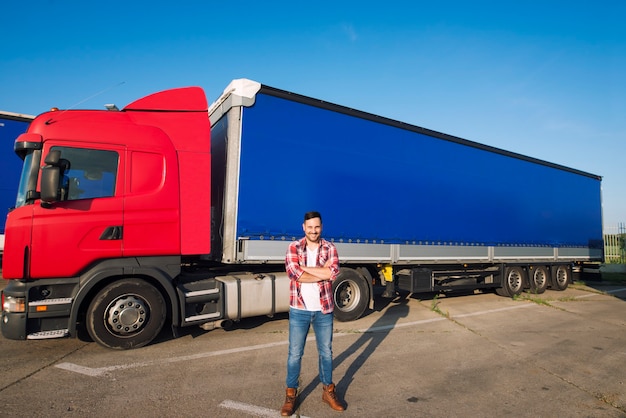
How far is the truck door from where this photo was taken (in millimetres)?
4547

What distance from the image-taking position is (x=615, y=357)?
4.98 m

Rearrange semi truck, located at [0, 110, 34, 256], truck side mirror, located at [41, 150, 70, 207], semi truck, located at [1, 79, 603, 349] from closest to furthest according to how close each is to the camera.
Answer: truck side mirror, located at [41, 150, 70, 207], semi truck, located at [1, 79, 603, 349], semi truck, located at [0, 110, 34, 256]

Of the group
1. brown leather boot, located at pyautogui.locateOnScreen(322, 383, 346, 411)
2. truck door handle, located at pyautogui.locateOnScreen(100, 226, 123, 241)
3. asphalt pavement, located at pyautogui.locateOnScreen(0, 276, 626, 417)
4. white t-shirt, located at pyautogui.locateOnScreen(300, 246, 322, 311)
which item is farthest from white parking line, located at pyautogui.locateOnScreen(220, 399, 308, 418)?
truck door handle, located at pyautogui.locateOnScreen(100, 226, 123, 241)

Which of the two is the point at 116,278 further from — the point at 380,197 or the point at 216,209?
the point at 380,197

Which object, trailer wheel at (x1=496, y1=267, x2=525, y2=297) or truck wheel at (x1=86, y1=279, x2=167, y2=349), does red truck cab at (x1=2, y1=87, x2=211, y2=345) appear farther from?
trailer wheel at (x1=496, y1=267, x2=525, y2=297)

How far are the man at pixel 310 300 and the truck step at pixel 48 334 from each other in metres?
3.12

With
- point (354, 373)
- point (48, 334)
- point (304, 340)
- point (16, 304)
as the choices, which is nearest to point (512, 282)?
point (354, 373)

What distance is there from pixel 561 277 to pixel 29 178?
43.2 ft

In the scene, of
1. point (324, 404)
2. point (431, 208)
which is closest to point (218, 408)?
point (324, 404)

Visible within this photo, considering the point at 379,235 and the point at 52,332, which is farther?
the point at 379,235

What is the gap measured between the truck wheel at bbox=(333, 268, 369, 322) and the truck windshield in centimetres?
453

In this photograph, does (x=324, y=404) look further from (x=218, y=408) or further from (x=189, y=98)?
(x=189, y=98)

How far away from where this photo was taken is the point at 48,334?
14.9 feet

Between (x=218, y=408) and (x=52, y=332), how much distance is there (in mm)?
2677
